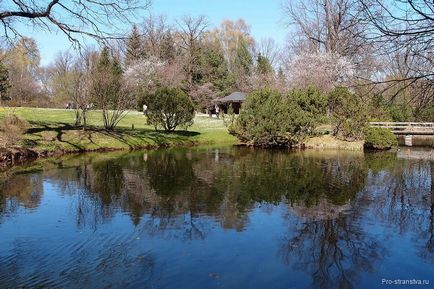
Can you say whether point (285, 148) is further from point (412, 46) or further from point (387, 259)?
point (412, 46)

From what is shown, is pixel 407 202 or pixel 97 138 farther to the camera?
pixel 97 138

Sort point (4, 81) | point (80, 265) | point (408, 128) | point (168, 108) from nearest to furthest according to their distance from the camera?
point (80, 265), point (168, 108), point (408, 128), point (4, 81)

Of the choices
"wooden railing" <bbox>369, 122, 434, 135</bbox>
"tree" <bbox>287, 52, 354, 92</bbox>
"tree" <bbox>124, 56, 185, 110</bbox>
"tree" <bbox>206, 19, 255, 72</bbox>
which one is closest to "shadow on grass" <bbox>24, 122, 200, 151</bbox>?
"wooden railing" <bbox>369, 122, 434, 135</bbox>

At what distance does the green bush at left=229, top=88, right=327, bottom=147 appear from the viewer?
24797 millimetres

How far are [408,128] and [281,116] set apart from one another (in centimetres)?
1314

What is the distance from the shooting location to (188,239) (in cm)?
753

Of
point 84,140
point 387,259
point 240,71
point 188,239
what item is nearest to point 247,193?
point 188,239

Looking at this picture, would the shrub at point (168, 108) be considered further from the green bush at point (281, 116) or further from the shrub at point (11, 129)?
the shrub at point (11, 129)

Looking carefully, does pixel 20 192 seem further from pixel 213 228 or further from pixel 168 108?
pixel 168 108

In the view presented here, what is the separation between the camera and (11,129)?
17344 mm

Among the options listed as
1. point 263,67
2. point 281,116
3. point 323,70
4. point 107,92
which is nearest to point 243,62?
point 263,67

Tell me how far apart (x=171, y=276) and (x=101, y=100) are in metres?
20.3

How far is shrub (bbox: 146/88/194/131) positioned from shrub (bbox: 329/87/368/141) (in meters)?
9.41

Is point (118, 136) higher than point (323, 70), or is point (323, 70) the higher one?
point (323, 70)
